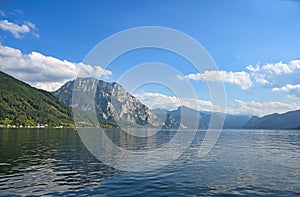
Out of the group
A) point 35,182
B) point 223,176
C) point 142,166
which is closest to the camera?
point 35,182

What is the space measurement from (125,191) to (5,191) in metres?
11.4

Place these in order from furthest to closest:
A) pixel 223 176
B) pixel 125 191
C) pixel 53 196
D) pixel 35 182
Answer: pixel 223 176 → pixel 35 182 → pixel 125 191 → pixel 53 196

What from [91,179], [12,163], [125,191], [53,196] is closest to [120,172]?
[91,179]

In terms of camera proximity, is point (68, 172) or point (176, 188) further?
point (68, 172)

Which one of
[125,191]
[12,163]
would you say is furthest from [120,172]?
[12,163]

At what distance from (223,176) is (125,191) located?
14.4 meters

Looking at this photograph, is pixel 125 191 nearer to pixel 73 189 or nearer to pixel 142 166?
pixel 73 189

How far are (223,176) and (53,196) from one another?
818 inches

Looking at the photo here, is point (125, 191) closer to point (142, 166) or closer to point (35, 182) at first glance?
point (35, 182)

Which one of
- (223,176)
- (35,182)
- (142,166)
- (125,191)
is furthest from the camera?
(142,166)

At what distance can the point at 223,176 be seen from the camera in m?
33.6

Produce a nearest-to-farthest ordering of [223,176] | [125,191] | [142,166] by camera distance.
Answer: [125,191] < [223,176] < [142,166]

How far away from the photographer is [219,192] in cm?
2588

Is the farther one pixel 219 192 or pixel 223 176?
pixel 223 176
